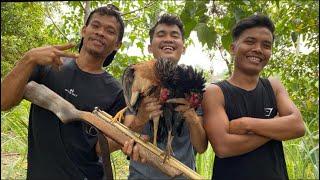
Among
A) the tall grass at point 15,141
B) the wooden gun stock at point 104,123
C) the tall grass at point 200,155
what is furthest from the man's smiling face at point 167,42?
the tall grass at point 15,141

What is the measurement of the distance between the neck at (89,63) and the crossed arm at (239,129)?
0.67 metres

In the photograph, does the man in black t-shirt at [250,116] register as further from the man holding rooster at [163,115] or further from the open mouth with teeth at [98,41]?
the open mouth with teeth at [98,41]

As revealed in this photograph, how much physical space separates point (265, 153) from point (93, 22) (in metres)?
1.26

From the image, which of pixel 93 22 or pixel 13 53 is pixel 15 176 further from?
pixel 93 22

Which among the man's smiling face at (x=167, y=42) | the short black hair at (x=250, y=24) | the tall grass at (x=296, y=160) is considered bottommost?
the tall grass at (x=296, y=160)

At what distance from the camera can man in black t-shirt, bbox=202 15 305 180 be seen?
240 cm

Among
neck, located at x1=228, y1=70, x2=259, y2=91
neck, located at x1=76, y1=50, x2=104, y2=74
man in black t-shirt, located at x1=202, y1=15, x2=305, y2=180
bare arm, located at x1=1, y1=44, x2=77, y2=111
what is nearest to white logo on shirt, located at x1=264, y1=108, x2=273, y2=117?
man in black t-shirt, located at x1=202, y1=15, x2=305, y2=180

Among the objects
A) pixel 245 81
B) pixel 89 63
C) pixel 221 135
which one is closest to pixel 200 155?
pixel 245 81

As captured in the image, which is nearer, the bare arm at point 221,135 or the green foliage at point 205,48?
the bare arm at point 221,135

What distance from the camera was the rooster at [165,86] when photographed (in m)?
1.97

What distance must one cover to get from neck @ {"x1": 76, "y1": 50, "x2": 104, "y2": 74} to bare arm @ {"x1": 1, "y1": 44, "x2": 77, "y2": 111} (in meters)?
0.34

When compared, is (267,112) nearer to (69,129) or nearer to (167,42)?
(167,42)

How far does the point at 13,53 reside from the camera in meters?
5.15

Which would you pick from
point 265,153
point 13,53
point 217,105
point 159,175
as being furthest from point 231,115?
point 13,53
